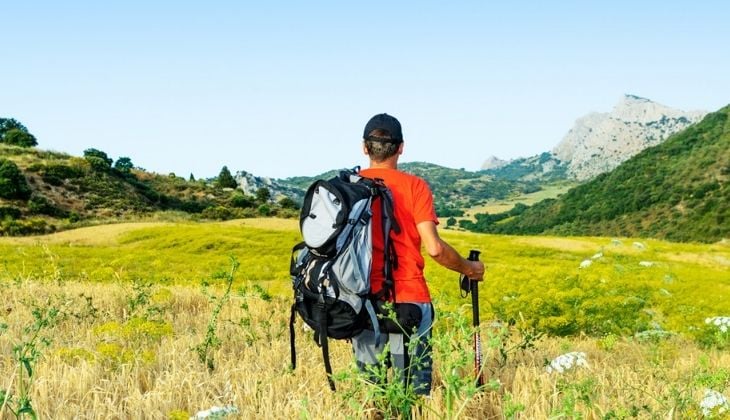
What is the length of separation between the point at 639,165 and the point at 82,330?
157 meters

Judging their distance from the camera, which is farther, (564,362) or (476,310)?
(564,362)

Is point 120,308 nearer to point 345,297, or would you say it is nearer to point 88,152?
point 345,297

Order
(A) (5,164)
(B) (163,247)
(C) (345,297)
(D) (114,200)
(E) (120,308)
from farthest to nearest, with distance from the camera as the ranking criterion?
(D) (114,200)
(A) (5,164)
(B) (163,247)
(E) (120,308)
(C) (345,297)

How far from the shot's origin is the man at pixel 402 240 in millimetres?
4055

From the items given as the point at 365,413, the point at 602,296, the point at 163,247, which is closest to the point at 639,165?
the point at 163,247

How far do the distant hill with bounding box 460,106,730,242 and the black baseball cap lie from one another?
107 meters

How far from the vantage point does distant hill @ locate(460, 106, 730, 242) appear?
107 metres

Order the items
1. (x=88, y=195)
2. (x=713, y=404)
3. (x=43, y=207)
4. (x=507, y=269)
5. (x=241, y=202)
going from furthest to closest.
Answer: (x=241, y=202)
(x=88, y=195)
(x=43, y=207)
(x=507, y=269)
(x=713, y=404)

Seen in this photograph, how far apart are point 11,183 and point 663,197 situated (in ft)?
369

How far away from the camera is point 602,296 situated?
39.8 ft

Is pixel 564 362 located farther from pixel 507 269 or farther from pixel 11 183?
pixel 11 183

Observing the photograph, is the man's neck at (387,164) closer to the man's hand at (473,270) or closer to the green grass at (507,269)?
the man's hand at (473,270)

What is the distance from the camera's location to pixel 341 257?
3.82 meters

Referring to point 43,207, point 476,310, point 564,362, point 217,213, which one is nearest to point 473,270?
point 476,310
